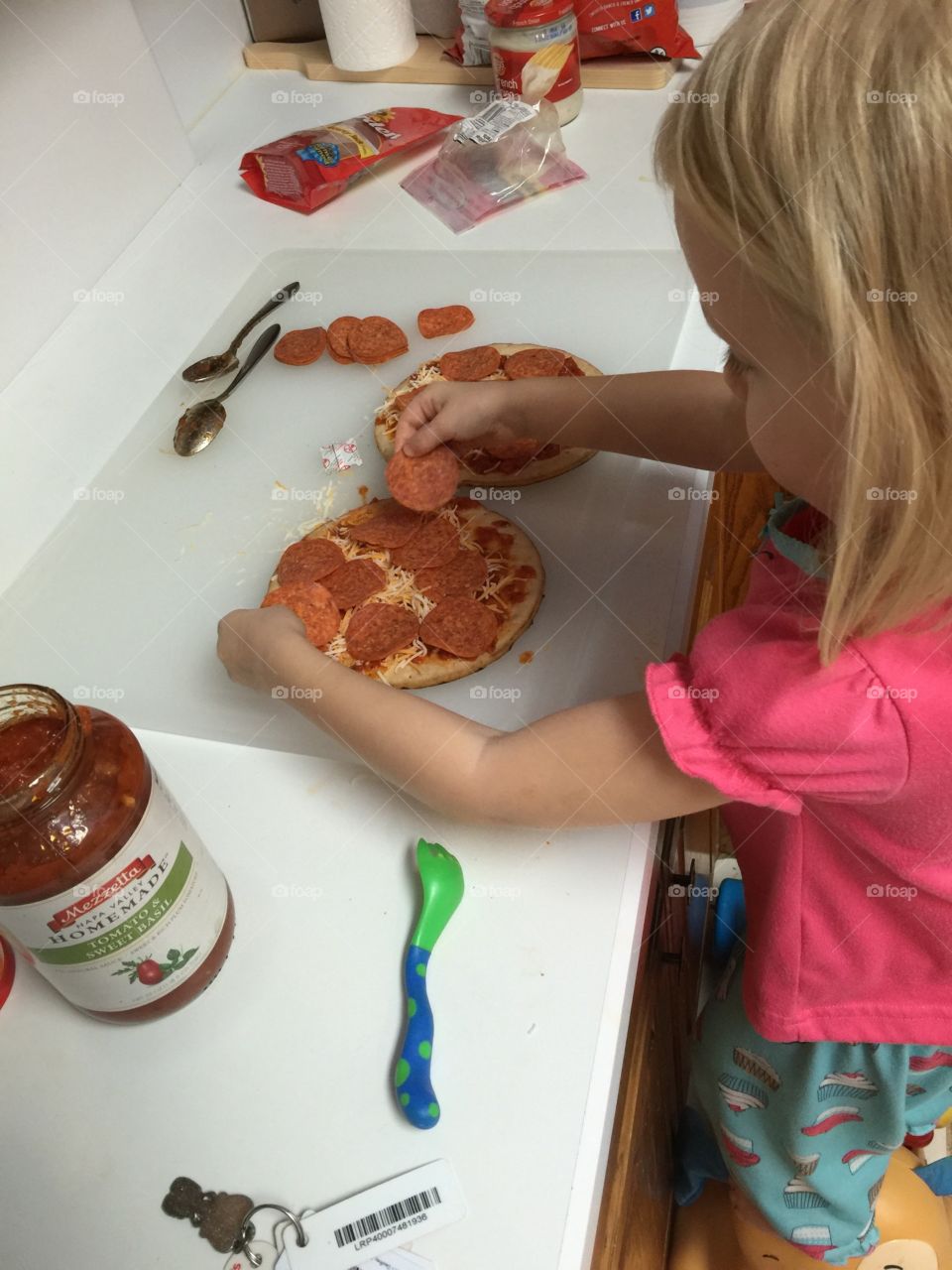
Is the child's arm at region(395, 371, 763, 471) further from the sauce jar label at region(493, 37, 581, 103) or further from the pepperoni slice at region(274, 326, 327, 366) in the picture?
the sauce jar label at region(493, 37, 581, 103)

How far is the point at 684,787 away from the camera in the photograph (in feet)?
1.93

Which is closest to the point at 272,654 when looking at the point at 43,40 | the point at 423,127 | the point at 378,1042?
the point at 378,1042

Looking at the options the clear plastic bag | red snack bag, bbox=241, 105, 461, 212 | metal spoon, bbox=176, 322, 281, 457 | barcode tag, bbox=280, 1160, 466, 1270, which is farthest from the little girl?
red snack bag, bbox=241, 105, 461, 212

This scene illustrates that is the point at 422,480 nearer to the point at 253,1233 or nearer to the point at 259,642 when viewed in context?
the point at 259,642

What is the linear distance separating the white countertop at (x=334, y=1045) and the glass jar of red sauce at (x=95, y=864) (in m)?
0.05

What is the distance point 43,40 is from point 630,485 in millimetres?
758

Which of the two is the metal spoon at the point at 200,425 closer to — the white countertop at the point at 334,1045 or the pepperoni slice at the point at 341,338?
the pepperoni slice at the point at 341,338

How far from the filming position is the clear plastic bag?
123 centimetres

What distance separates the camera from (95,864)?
50cm

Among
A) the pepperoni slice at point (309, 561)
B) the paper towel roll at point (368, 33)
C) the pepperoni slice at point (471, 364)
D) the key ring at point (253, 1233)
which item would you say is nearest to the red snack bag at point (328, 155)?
the paper towel roll at point (368, 33)

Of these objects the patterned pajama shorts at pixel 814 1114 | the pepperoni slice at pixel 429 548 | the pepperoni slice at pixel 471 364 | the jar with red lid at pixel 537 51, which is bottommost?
the patterned pajama shorts at pixel 814 1114

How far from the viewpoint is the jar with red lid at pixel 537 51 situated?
4.02 ft

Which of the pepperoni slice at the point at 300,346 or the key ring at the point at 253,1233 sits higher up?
the pepperoni slice at the point at 300,346

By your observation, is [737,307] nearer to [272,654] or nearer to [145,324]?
[272,654]
